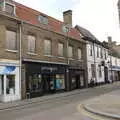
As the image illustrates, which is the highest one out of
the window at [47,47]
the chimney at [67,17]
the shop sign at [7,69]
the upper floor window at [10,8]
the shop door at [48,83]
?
the chimney at [67,17]

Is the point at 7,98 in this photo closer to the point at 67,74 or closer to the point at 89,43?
the point at 67,74

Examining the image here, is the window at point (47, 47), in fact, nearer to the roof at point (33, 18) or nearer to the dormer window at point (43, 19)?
the roof at point (33, 18)

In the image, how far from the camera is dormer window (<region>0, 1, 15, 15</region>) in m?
21.2

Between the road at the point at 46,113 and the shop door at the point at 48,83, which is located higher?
the shop door at the point at 48,83

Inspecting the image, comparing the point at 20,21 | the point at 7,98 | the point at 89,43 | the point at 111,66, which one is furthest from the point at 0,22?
the point at 111,66

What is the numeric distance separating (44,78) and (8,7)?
800cm

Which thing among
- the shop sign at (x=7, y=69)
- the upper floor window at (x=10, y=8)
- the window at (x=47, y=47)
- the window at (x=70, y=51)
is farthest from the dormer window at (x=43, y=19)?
the shop sign at (x=7, y=69)

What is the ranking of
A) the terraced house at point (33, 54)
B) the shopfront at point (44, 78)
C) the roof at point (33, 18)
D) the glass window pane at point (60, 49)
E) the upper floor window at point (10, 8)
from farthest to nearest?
the glass window pane at point (60, 49) → the roof at point (33, 18) → the shopfront at point (44, 78) → the upper floor window at point (10, 8) → the terraced house at point (33, 54)

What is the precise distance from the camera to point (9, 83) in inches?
834

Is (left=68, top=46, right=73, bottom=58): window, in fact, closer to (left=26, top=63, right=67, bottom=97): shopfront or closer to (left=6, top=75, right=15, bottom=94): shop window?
(left=26, top=63, right=67, bottom=97): shopfront

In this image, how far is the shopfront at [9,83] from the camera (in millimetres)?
20344

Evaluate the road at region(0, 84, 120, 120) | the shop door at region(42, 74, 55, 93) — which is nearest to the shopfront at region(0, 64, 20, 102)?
the road at region(0, 84, 120, 120)

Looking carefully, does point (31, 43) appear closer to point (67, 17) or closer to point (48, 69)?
point (48, 69)

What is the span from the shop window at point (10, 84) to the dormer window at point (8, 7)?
5619mm
